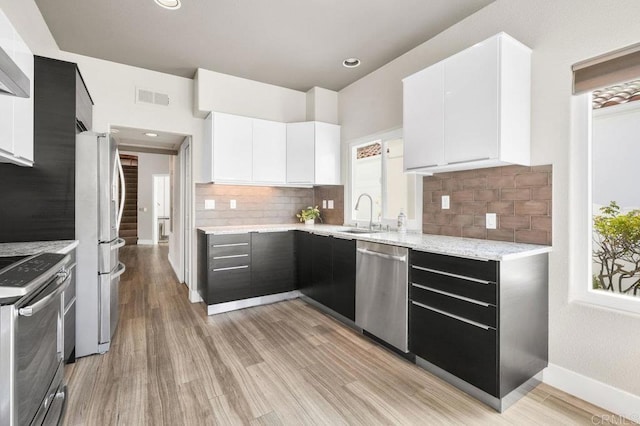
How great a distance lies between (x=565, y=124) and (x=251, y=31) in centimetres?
258

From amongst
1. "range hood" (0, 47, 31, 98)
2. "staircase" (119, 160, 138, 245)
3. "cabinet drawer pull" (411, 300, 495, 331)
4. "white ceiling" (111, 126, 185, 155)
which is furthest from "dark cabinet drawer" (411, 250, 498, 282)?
"staircase" (119, 160, 138, 245)

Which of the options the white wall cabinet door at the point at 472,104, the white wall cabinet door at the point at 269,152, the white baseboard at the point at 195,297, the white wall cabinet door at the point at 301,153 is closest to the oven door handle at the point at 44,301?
the white baseboard at the point at 195,297

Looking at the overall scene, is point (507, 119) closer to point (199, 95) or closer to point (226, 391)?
point (226, 391)

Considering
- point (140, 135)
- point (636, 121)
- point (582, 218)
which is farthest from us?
point (140, 135)

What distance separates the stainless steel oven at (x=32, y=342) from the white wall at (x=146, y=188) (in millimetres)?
8053

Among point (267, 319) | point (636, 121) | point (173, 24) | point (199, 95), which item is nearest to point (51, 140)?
point (173, 24)

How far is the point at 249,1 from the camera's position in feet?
7.86

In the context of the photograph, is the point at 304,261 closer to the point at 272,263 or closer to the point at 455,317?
the point at 272,263

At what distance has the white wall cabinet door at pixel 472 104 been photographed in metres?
2.04

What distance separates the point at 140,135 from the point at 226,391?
3.45m

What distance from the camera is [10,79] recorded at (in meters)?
1.43

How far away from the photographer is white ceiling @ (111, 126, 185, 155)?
3.79 meters

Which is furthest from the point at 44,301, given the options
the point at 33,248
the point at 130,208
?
the point at 130,208

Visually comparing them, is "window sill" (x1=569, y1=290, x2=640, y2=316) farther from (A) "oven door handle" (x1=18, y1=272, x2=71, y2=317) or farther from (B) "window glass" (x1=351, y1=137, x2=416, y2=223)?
(A) "oven door handle" (x1=18, y1=272, x2=71, y2=317)
